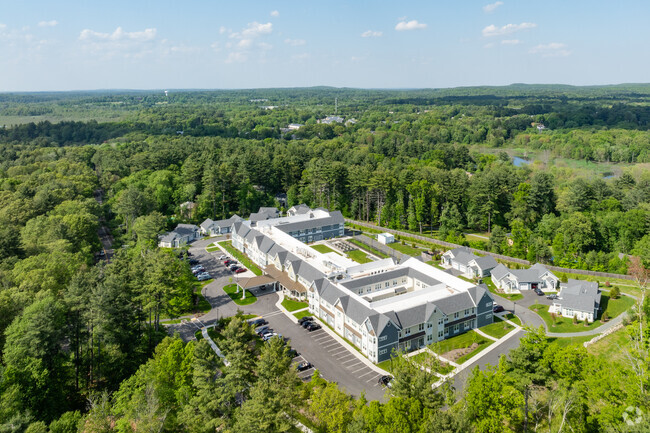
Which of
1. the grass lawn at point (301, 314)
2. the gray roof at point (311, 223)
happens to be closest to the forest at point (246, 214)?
the gray roof at point (311, 223)

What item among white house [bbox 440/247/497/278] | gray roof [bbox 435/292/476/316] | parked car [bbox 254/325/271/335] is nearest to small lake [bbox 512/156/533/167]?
white house [bbox 440/247/497/278]

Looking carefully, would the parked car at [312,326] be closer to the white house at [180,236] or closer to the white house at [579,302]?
the white house at [579,302]

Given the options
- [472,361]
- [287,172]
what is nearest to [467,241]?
[472,361]

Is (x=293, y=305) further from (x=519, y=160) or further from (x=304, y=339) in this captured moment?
(x=519, y=160)

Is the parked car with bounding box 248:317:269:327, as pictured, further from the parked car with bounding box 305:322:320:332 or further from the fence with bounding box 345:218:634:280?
the fence with bounding box 345:218:634:280

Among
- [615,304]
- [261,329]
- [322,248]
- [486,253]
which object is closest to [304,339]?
[261,329]

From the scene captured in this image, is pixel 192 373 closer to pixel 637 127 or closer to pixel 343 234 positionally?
pixel 343 234
